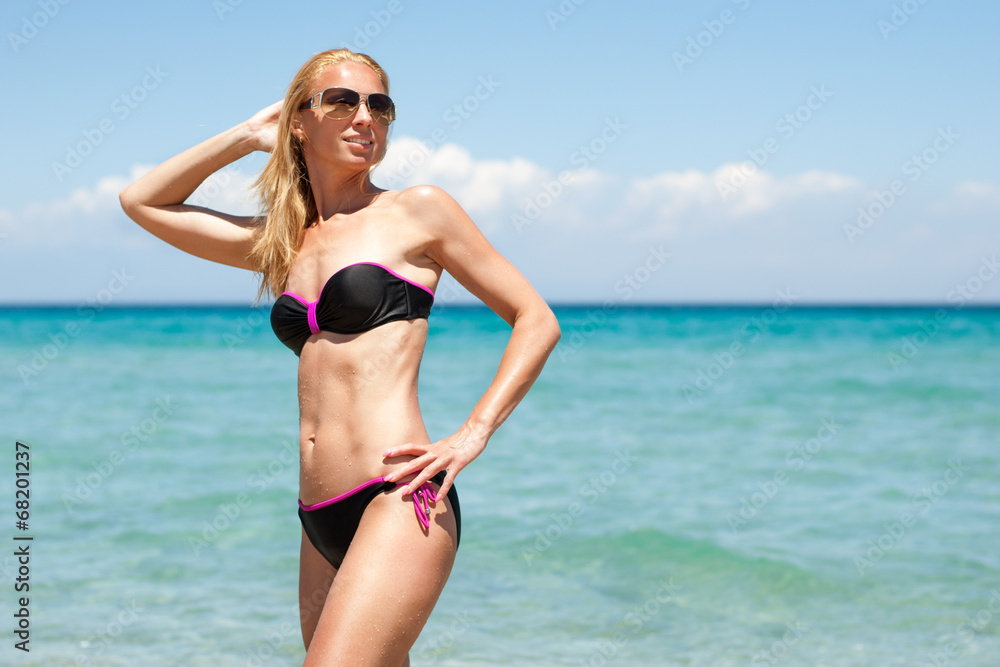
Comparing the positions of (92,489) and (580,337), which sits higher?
(92,489)

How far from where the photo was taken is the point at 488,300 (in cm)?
262

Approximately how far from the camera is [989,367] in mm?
26047

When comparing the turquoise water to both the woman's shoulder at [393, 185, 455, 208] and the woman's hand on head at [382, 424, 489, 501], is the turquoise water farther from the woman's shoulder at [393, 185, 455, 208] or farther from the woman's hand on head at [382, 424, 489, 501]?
the woman's shoulder at [393, 185, 455, 208]

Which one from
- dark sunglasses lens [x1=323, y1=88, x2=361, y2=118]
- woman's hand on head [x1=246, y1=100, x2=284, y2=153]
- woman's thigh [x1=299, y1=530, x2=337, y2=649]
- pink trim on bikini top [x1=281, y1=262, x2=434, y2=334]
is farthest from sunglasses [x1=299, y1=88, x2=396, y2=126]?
woman's thigh [x1=299, y1=530, x2=337, y2=649]

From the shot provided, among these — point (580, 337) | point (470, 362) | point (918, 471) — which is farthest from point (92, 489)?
point (580, 337)

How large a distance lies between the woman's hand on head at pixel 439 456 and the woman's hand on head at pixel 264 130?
3.91 ft

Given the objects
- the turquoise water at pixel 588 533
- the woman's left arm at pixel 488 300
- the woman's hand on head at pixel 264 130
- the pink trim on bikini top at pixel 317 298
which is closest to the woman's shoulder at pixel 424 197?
the woman's left arm at pixel 488 300

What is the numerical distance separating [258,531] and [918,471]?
25.5 ft

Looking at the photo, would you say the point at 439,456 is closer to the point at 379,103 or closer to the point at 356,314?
the point at 356,314

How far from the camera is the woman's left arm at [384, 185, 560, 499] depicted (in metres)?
2.51

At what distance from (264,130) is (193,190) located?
0.31 metres

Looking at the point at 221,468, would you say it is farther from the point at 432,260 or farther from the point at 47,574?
the point at 432,260

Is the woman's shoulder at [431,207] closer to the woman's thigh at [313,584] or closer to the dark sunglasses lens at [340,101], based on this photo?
the dark sunglasses lens at [340,101]

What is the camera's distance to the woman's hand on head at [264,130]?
9.87ft
